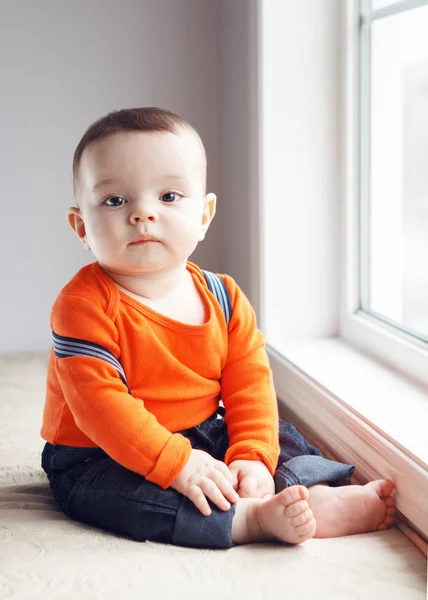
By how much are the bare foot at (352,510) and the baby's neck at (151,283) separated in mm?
398

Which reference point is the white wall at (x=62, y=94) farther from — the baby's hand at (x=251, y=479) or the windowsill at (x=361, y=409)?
the baby's hand at (x=251, y=479)

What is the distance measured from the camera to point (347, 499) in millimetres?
1171

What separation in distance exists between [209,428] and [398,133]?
0.79m

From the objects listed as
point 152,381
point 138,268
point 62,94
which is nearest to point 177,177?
point 138,268

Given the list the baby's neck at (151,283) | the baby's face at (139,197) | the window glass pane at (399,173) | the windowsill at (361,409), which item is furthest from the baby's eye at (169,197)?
the window glass pane at (399,173)

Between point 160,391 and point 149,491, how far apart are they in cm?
17

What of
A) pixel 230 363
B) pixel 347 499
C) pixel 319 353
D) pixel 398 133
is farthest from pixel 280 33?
pixel 347 499

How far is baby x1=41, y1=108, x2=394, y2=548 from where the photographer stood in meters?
1.12

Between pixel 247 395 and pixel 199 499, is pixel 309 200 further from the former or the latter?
pixel 199 499

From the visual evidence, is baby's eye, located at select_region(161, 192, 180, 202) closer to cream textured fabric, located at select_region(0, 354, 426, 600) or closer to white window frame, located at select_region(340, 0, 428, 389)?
cream textured fabric, located at select_region(0, 354, 426, 600)

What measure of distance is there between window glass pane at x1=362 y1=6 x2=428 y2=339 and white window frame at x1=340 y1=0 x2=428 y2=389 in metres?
0.02

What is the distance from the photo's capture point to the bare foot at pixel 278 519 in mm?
1054

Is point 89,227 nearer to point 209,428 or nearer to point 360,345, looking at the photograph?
point 209,428

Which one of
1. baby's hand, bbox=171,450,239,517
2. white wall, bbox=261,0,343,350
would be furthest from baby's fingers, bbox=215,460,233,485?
white wall, bbox=261,0,343,350
